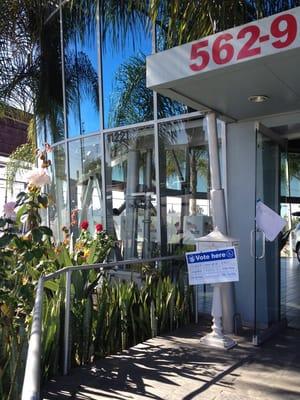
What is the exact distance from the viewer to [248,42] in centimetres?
420

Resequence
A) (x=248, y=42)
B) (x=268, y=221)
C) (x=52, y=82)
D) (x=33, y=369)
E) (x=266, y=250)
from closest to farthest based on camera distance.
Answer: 1. (x=33, y=369)
2. (x=248, y=42)
3. (x=268, y=221)
4. (x=266, y=250)
5. (x=52, y=82)

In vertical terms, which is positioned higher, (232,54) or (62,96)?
(62,96)

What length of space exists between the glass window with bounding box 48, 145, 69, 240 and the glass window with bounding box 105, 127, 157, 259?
Result: 1.74m

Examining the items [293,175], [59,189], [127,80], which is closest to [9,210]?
[127,80]

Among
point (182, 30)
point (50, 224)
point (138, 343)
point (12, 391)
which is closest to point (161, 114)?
point (182, 30)

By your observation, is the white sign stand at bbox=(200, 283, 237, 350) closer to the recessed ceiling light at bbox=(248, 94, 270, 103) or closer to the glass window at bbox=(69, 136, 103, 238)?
the recessed ceiling light at bbox=(248, 94, 270, 103)

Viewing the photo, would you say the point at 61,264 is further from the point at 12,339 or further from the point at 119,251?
the point at 119,251

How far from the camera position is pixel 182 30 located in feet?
20.1

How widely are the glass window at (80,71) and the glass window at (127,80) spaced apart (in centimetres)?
35

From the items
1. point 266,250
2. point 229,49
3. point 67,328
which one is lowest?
point 67,328

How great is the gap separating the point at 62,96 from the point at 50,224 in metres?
2.85

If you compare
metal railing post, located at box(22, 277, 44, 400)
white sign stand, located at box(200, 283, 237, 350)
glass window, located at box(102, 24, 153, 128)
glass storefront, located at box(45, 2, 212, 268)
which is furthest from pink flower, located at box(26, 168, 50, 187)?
glass window, located at box(102, 24, 153, 128)

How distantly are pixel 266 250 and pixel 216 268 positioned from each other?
1.10m

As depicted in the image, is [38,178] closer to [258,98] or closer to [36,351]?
[36,351]
